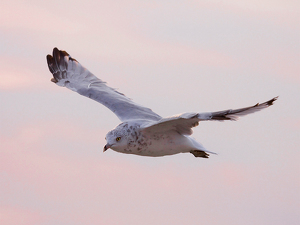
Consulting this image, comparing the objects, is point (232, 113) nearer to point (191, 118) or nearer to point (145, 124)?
point (191, 118)

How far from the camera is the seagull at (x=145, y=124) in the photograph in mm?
12579

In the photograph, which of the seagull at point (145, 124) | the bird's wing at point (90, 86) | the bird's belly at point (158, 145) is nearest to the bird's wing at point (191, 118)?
the seagull at point (145, 124)

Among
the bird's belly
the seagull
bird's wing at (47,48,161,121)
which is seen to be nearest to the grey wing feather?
the seagull

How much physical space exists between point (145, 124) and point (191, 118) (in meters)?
2.06

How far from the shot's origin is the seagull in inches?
495

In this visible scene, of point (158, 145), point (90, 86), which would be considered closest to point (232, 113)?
point (158, 145)

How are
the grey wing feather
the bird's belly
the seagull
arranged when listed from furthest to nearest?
the bird's belly → the seagull → the grey wing feather

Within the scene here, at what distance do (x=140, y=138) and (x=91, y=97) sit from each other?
3800 millimetres

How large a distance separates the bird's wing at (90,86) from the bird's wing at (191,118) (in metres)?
1.80

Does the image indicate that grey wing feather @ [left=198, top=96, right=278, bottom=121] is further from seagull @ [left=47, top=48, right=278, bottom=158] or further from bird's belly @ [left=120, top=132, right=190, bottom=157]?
bird's belly @ [left=120, top=132, right=190, bottom=157]

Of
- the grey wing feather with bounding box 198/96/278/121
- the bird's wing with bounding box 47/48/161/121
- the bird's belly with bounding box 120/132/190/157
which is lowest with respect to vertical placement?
the grey wing feather with bounding box 198/96/278/121

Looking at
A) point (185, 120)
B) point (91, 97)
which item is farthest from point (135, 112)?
point (185, 120)

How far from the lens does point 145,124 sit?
567 inches

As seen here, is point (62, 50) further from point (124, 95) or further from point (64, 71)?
point (124, 95)
